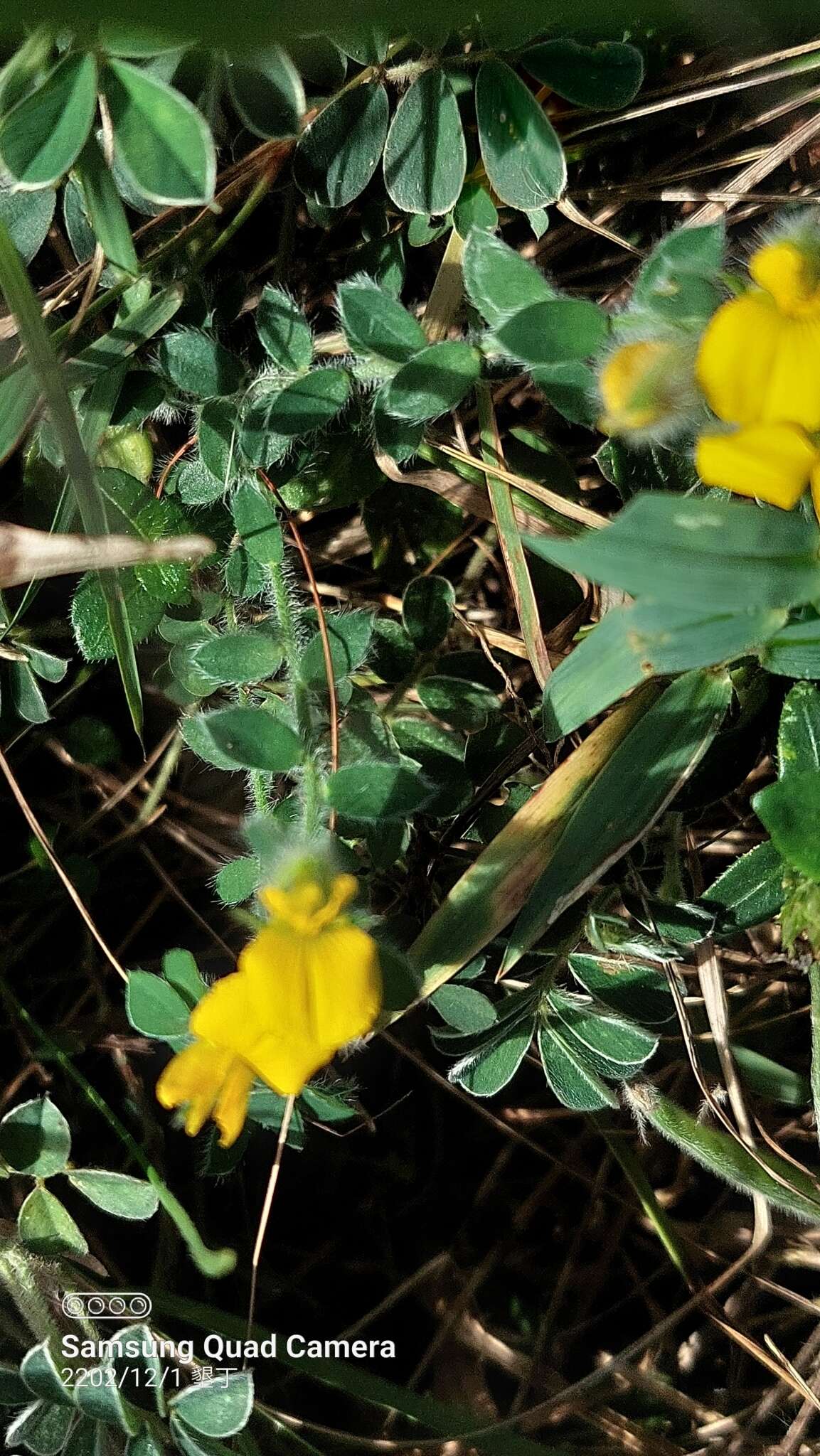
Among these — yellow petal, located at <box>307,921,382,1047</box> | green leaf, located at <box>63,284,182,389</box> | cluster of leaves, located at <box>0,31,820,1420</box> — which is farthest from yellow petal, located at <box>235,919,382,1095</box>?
green leaf, located at <box>63,284,182,389</box>

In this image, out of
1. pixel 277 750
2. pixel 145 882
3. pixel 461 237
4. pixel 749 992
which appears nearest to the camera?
pixel 277 750

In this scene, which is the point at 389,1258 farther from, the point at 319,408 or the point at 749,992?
the point at 319,408

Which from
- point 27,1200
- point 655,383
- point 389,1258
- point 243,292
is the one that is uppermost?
point 243,292

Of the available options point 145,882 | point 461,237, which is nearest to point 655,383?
point 461,237

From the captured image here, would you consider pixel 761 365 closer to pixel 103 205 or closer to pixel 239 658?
pixel 239 658

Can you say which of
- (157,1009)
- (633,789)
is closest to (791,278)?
(633,789)

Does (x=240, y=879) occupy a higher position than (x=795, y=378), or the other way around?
(x=795, y=378)
